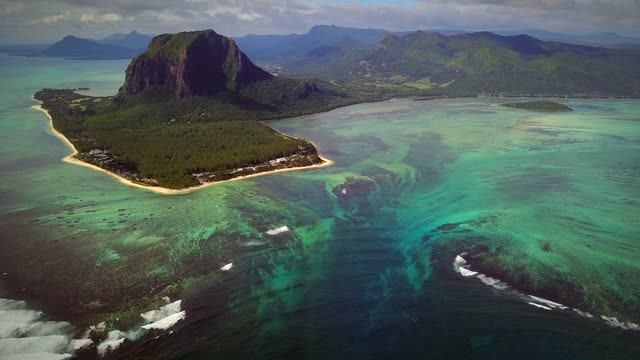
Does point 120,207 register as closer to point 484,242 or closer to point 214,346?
point 214,346

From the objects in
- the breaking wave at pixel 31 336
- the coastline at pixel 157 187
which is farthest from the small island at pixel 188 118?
the breaking wave at pixel 31 336

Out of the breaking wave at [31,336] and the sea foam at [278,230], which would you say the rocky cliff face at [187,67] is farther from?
the breaking wave at [31,336]

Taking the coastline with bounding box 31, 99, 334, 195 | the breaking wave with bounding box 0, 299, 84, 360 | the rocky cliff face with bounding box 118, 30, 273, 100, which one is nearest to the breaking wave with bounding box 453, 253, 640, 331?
the breaking wave with bounding box 0, 299, 84, 360

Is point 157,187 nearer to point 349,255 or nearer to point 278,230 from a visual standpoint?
point 278,230

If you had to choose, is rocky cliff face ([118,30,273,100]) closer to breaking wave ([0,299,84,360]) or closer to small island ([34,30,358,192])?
small island ([34,30,358,192])

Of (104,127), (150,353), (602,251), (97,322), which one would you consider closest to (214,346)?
(150,353)
